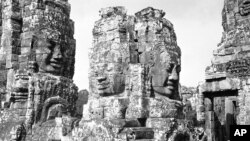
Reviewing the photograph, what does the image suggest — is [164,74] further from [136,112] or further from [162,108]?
[136,112]

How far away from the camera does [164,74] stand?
795 cm

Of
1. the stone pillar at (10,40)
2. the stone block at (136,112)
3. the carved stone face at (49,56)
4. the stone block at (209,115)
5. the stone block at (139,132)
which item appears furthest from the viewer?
the stone block at (209,115)

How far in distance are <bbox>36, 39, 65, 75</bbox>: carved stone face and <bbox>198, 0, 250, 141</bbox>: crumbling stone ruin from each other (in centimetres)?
684

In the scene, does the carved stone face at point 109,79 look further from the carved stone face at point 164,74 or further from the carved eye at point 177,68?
the carved eye at point 177,68

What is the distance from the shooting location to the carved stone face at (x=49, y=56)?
8.50 metres

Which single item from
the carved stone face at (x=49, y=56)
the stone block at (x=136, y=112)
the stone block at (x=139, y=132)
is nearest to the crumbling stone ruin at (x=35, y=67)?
the carved stone face at (x=49, y=56)

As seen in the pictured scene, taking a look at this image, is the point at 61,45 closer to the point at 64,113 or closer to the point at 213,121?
the point at 64,113

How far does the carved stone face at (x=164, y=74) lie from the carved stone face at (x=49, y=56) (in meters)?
2.38

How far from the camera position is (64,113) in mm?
8281

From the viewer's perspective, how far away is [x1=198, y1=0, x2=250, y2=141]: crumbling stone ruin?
12578mm

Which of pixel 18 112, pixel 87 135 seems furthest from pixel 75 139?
pixel 18 112

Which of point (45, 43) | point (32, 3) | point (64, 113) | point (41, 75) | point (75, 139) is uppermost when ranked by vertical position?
point (32, 3)

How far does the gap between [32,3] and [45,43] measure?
115 cm

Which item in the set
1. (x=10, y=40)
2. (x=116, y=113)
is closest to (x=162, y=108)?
(x=116, y=113)
